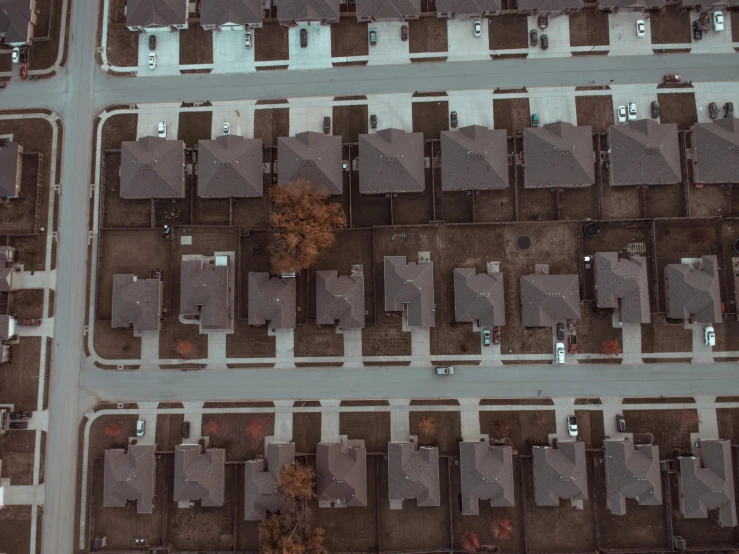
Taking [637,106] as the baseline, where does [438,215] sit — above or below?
below

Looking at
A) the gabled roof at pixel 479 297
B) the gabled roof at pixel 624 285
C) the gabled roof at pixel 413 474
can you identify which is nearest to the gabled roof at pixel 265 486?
the gabled roof at pixel 413 474

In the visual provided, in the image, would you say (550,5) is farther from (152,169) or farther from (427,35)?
(152,169)

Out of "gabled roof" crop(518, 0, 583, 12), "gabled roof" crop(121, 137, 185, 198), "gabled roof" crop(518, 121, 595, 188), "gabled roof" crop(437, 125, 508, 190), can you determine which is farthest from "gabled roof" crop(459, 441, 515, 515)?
"gabled roof" crop(518, 0, 583, 12)

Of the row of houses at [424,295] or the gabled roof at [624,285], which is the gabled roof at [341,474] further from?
the gabled roof at [624,285]

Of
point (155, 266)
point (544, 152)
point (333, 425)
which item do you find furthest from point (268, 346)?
point (544, 152)

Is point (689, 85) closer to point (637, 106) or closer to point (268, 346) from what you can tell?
point (637, 106)

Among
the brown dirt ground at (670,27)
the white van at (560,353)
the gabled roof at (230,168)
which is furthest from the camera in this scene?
the brown dirt ground at (670,27)

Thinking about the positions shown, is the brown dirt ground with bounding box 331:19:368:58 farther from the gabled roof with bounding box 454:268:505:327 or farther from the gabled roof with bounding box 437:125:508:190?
the gabled roof with bounding box 454:268:505:327
